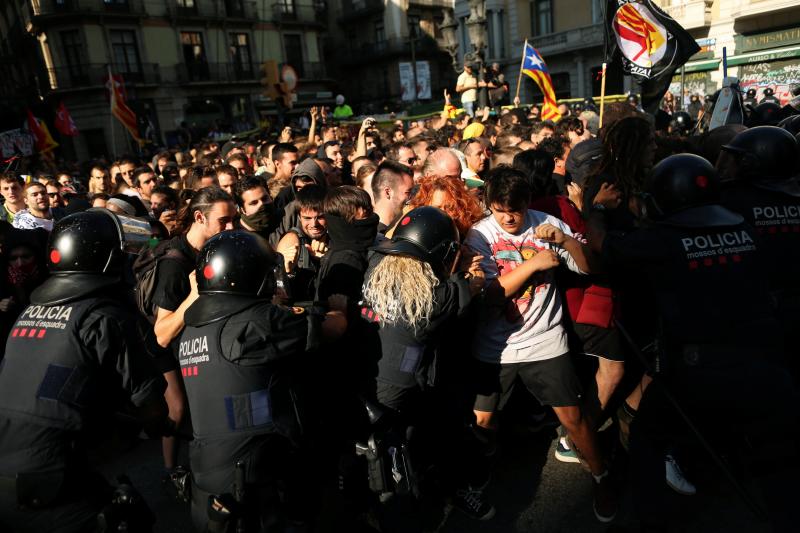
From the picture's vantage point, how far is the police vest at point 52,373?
2160 mm

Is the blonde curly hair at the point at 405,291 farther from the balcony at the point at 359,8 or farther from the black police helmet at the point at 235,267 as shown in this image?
the balcony at the point at 359,8

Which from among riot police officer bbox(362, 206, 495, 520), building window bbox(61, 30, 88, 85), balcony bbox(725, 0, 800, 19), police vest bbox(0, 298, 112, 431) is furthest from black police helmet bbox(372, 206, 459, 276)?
building window bbox(61, 30, 88, 85)

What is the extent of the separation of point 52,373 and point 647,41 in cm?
711

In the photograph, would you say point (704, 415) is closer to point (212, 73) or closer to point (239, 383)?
point (239, 383)

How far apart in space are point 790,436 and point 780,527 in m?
0.38

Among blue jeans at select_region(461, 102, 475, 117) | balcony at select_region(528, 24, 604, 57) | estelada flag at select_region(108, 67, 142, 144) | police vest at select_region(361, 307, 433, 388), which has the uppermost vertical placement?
balcony at select_region(528, 24, 604, 57)

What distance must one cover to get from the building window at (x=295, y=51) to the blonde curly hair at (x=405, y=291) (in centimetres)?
4247

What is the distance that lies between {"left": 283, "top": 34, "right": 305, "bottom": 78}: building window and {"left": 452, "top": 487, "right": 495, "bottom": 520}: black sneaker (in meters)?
42.6

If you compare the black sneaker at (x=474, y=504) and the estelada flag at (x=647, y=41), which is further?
the estelada flag at (x=647, y=41)

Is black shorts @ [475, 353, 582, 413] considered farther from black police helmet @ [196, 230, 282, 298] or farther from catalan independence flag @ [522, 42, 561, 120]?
catalan independence flag @ [522, 42, 561, 120]

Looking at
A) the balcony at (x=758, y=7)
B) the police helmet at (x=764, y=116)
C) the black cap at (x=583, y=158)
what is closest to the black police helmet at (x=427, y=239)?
the black cap at (x=583, y=158)

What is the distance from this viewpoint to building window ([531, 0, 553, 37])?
3466 centimetres

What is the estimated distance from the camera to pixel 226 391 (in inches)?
86.7

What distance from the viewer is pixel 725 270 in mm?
2453
